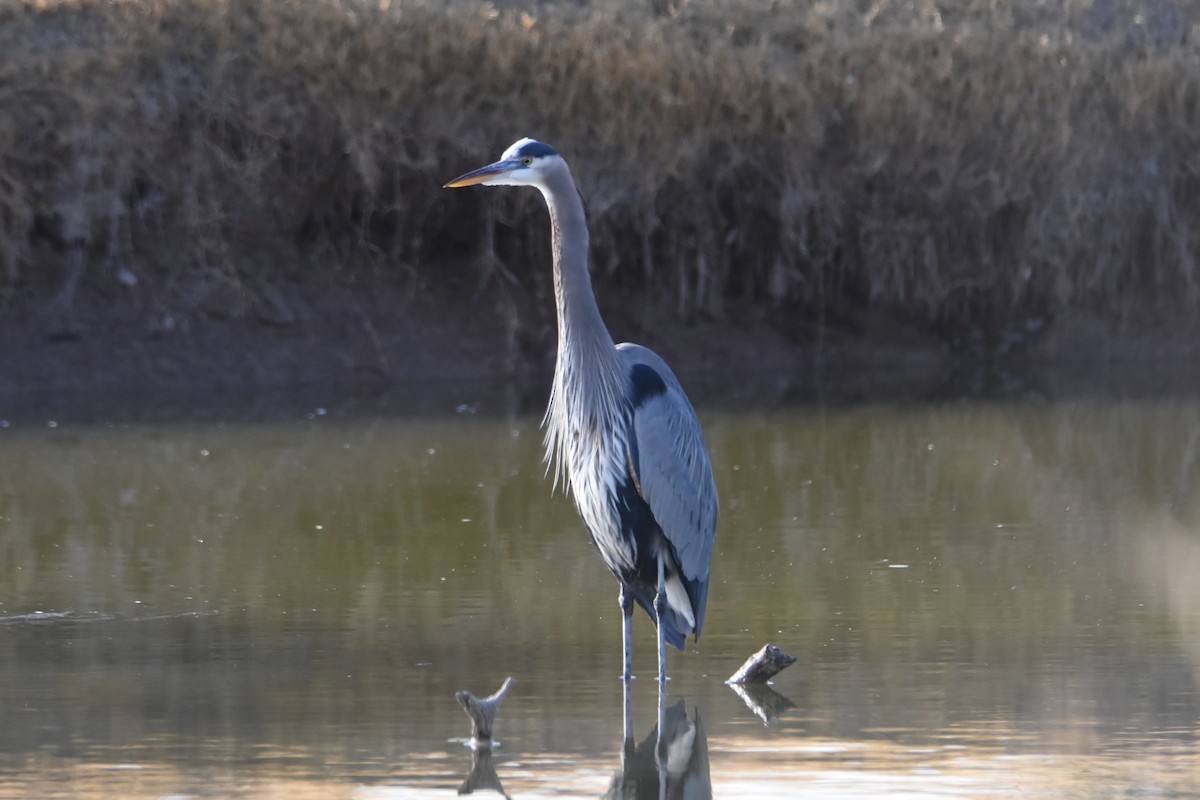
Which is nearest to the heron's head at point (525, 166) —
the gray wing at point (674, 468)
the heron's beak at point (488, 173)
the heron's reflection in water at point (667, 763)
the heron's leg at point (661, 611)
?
the heron's beak at point (488, 173)

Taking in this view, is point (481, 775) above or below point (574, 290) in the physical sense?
below

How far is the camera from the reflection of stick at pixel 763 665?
600cm

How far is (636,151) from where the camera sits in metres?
17.7

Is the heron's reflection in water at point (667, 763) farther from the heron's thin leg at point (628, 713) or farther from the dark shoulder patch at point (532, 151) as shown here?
the dark shoulder patch at point (532, 151)

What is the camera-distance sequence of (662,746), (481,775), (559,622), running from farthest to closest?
(559,622) → (662,746) → (481,775)

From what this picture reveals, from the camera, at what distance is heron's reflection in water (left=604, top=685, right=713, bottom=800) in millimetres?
5008

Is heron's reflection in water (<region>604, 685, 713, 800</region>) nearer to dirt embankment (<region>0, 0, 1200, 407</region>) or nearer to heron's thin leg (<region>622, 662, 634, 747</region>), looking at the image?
heron's thin leg (<region>622, 662, 634, 747</region>)

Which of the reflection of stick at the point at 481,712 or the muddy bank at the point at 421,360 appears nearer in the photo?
the reflection of stick at the point at 481,712

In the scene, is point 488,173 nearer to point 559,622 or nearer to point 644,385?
point 644,385

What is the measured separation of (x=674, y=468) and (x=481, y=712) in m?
1.28

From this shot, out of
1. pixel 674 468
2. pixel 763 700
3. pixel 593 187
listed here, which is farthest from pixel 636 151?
pixel 763 700

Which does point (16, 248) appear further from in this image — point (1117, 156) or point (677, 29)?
point (1117, 156)

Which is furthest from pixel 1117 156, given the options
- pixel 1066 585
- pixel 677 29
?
pixel 1066 585

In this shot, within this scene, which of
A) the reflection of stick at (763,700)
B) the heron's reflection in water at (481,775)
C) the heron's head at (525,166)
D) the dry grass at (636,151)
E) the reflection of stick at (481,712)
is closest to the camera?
the heron's reflection in water at (481,775)
